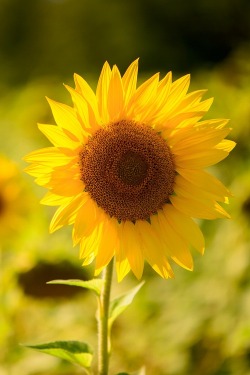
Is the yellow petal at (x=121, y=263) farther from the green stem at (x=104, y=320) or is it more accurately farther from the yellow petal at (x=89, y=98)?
the yellow petal at (x=89, y=98)

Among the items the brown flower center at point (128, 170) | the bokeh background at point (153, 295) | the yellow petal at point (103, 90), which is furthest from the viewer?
the bokeh background at point (153, 295)

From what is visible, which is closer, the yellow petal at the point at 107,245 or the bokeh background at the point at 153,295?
the yellow petal at the point at 107,245

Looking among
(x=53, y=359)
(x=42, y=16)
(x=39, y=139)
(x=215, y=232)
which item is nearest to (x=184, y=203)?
(x=53, y=359)

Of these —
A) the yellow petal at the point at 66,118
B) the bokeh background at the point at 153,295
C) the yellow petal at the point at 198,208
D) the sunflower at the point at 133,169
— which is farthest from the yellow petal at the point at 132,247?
the bokeh background at the point at 153,295

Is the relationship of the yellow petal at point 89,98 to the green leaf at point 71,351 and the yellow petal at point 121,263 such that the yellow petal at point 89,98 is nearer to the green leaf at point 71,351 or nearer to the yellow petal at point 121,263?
the yellow petal at point 121,263

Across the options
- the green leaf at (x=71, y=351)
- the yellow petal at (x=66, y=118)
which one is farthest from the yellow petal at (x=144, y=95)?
the green leaf at (x=71, y=351)

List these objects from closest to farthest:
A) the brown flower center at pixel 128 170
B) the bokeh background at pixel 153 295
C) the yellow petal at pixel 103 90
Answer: the yellow petal at pixel 103 90 → the brown flower center at pixel 128 170 → the bokeh background at pixel 153 295

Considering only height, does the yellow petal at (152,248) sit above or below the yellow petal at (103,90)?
below

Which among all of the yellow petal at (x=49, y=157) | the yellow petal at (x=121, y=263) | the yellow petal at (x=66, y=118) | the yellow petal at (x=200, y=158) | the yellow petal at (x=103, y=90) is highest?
the yellow petal at (x=103, y=90)
